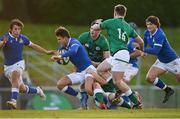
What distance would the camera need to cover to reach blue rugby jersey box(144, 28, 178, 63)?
853 inches

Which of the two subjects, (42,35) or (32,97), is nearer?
(32,97)

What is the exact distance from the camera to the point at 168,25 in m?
46.0

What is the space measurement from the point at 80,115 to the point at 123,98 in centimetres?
370

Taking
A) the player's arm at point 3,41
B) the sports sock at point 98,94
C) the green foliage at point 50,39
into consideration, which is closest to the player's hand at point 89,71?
the sports sock at point 98,94

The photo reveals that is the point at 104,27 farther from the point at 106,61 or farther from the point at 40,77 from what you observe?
the point at 40,77

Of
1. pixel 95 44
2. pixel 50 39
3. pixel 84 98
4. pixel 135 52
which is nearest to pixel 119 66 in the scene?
pixel 95 44

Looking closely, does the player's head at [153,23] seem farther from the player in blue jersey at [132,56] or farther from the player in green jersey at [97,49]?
the player in green jersey at [97,49]

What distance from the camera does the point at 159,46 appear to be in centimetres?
2169

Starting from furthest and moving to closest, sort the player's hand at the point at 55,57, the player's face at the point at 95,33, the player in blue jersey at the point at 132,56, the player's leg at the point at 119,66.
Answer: the player in blue jersey at the point at 132,56, the player's face at the point at 95,33, the player's leg at the point at 119,66, the player's hand at the point at 55,57

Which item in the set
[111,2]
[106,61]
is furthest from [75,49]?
[111,2]

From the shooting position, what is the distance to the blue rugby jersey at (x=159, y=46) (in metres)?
21.7

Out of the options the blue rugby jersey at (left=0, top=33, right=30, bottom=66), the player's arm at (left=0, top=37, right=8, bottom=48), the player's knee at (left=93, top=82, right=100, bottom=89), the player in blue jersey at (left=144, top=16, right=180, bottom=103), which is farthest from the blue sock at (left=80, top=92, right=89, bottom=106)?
the player's arm at (left=0, top=37, right=8, bottom=48)

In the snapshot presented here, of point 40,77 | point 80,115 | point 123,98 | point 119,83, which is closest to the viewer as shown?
point 80,115

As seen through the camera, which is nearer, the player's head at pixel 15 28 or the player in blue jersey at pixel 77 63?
the player in blue jersey at pixel 77 63
